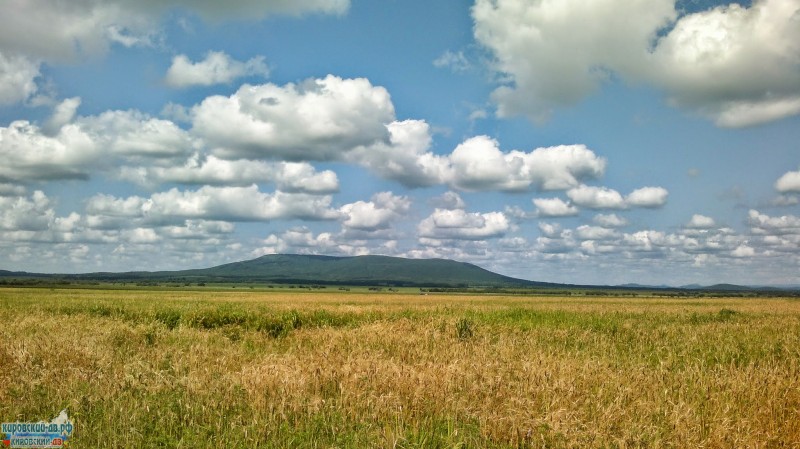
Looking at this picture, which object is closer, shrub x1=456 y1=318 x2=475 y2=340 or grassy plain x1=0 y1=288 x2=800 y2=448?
grassy plain x1=0 y1=288 x2=800 y2=448

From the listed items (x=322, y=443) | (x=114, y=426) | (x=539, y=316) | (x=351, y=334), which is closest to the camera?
(x=322, y=443)

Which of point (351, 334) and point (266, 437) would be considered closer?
point (266, 437)

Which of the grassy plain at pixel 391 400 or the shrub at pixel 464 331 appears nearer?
the grassy plain at pixel 391 400

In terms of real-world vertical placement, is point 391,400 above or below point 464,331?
above

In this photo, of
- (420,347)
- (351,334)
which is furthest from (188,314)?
(420,347)

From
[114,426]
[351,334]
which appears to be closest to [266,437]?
[114,426]

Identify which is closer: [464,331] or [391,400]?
[391,400]

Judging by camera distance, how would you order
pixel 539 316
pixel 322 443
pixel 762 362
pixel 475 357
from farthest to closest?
pixel 539 316 → pixel 762 362 → pixel 475 357 → pixel 322 443

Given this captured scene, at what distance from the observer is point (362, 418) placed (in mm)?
6945

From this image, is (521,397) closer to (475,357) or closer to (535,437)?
(535,437)

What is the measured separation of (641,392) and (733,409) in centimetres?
137

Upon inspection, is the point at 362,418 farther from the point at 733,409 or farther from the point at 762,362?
the point at 762,362

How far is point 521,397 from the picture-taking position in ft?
25.7

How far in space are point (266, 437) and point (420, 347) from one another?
7199 millimetres
